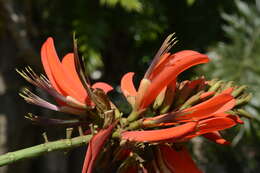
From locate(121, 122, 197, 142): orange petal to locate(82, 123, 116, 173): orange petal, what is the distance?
0.10 ft

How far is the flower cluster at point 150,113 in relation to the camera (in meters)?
0.68

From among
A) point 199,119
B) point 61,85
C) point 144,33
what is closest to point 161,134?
point 199,119

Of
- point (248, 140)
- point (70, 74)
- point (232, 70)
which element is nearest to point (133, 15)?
point (232, 70)

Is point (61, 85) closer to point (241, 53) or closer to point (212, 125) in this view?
point (212, 125)

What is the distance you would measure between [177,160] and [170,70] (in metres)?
0.13

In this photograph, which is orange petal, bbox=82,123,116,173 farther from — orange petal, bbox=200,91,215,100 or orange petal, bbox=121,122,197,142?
orange petal, bbox=200,91,215,100

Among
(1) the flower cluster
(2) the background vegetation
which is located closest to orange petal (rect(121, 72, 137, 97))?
(1) the flower cluster

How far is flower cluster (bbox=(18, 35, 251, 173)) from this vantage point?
0.68m

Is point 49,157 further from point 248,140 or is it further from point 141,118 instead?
point 141,118

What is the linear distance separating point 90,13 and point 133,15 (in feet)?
0.53

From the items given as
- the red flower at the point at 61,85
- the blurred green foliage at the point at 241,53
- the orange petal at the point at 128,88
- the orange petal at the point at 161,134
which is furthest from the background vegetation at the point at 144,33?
the orange petal at the point at 161,134

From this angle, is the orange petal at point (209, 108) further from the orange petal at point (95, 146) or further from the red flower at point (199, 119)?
the orange petal at point (95, 146)

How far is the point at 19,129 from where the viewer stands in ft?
8.84

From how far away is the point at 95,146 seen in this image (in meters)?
0.65
